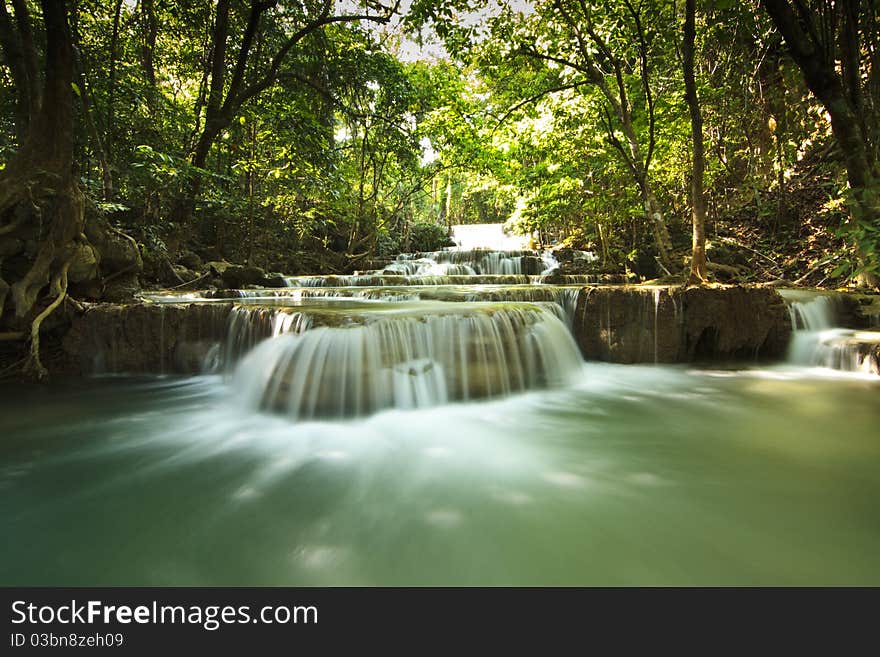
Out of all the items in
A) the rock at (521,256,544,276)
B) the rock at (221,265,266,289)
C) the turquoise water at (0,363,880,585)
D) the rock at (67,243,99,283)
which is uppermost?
the rock at (521,256,544,276)

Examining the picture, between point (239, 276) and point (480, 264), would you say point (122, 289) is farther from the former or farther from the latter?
point (480, 264)

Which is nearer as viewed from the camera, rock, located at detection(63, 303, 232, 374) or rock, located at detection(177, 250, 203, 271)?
rock, located at detection(63, 303, 232, 374)

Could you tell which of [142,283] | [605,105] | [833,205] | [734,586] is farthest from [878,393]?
[142,283]

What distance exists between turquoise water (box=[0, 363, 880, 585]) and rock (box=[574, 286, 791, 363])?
181 centimetres

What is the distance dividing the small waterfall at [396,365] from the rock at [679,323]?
1529 millimetres

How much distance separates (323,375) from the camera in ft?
12.7

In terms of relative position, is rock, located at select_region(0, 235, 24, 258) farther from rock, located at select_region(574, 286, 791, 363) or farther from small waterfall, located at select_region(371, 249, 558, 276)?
small waterfall, located at select_region(371, 249, 558, 276)

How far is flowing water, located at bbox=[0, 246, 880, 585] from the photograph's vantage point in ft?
5.98

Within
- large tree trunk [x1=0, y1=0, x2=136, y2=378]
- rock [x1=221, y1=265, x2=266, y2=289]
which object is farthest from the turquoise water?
rock [x1=221, y1=265, x2=266, y2=289]

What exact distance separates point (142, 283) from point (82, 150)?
260 centimetres

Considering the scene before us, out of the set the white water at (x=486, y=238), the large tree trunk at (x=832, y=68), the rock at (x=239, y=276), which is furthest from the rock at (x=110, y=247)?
the white water at (x=486, y=238)

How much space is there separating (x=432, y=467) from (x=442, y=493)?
0.37 m

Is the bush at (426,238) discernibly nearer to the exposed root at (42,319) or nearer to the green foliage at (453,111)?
the green foliage at (453,111)
